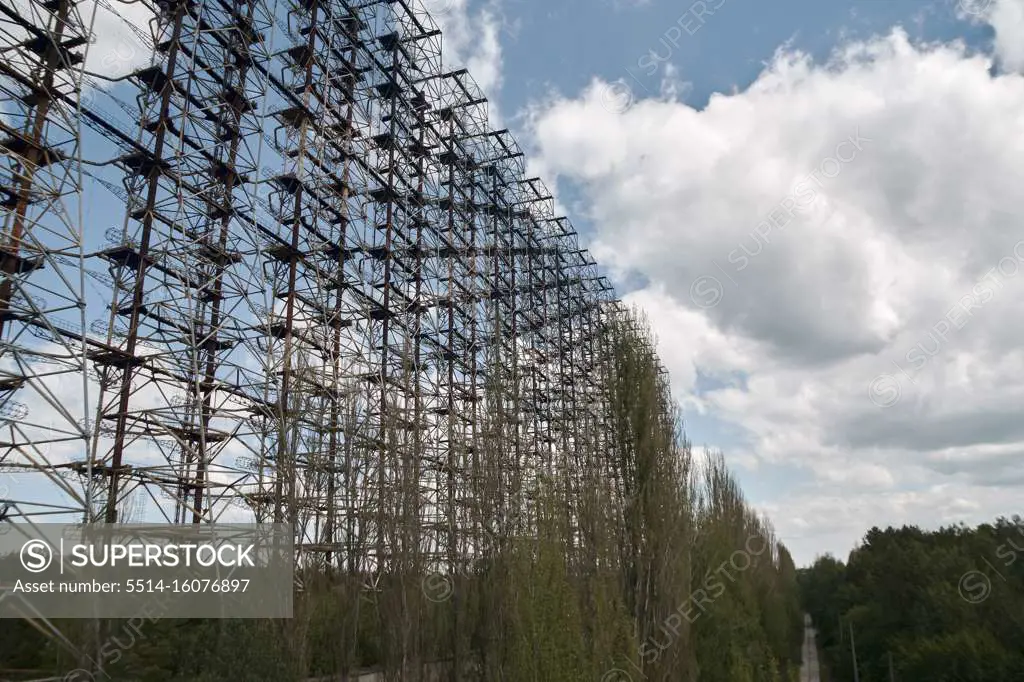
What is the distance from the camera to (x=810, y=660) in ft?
125

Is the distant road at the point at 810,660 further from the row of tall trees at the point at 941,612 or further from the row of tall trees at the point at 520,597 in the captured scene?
the row of tall trees at the point at 520,597

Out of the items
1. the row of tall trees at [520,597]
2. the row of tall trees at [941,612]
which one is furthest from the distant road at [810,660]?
the row of tall trees at [520,597]

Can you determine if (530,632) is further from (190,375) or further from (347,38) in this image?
(347,38)

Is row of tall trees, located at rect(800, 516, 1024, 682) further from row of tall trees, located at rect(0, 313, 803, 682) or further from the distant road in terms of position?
row of tall trees, located at rect(0, 313, 803, 682)

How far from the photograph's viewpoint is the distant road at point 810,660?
32219 millimetres

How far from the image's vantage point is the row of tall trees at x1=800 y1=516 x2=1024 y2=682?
18.7m

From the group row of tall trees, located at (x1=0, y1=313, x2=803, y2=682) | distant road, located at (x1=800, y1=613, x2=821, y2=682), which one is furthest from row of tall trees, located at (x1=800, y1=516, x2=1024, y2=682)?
row of tall trees, located at (x1=0, y1=313, x2=803, y2=682)

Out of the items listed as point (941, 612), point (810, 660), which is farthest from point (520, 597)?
point (810, 660)

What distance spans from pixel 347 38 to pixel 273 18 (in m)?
3.81

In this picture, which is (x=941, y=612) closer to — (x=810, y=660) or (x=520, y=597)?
(x=810, y=660)

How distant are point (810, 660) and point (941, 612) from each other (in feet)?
61.1

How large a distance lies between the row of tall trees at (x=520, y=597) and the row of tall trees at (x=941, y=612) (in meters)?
8.17

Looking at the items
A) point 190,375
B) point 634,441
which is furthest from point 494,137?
point 634,441

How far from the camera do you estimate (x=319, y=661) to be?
9977mm
